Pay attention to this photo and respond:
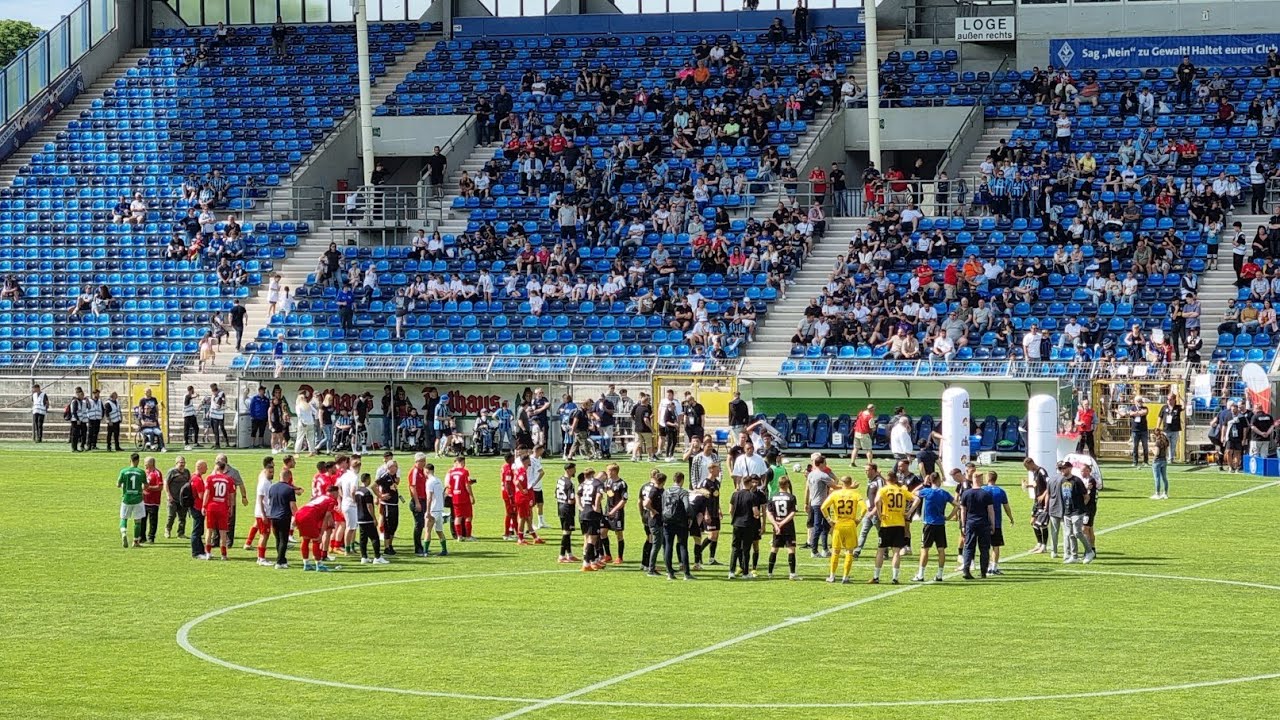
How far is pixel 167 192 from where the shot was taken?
61969 millimetres

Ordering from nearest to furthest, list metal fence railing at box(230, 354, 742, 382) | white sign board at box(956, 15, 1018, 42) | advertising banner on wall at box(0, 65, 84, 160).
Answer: metal fence railing at box(230, 354, 742, 382) < white sign board at box(956, 15, 1018, 42) < advertising banner on wall at box(0, 65, 84, 160)

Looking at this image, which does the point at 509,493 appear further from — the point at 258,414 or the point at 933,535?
the point at 258,414

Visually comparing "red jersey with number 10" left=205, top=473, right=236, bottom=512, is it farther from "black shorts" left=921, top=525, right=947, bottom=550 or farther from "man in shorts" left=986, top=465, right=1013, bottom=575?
"man in shorts" left=986, top=465, right=1013, bottom=575

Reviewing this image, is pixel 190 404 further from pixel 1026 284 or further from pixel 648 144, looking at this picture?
pixel 1026 284

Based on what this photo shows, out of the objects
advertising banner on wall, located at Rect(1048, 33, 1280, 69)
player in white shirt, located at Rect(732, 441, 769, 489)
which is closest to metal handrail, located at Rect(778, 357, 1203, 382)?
advertising banner on wall, located at Rect(1048, 33, 1280, 69)

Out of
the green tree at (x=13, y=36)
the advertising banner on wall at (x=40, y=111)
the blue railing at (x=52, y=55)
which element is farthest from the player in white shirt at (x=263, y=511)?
the green tree at (x=13, y=36)

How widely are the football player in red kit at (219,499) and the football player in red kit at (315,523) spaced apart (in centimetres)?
130

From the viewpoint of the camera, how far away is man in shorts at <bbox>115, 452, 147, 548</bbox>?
30.2 meters

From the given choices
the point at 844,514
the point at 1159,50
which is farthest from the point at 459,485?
the point at 1159,50

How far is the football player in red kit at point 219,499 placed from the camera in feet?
94.9

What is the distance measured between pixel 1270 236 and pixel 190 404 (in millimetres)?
28386

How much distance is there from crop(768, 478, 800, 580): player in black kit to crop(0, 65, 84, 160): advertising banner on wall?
46.7 metres

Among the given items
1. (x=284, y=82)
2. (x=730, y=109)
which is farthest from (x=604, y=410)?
(x=284, y=82)

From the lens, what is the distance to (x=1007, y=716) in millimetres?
17984
